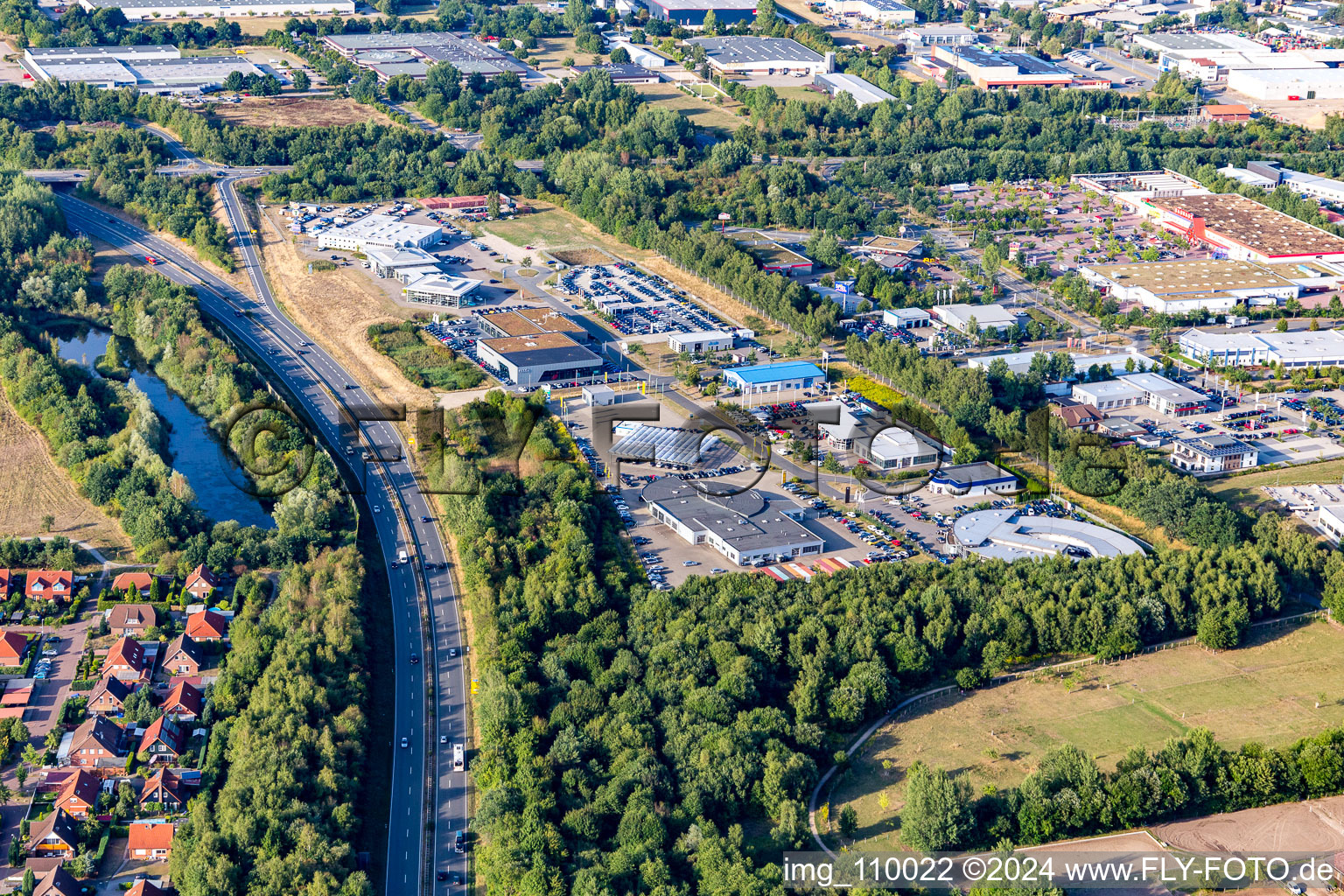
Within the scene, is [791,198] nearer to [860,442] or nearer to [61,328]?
[860,442]

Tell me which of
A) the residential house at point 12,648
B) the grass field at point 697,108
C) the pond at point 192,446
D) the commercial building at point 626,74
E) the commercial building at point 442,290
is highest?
the commercial building at point 626,74

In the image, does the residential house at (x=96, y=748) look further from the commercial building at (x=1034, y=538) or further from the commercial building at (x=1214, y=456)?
the commercial building at (x=1214, y=456)

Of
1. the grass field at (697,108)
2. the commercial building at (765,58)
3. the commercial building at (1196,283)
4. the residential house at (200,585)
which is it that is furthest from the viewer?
the commercial building at (765,58)

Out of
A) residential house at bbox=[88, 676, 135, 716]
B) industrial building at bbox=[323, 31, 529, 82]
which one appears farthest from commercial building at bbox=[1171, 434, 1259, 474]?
industrial building at bbox=[323, 31, 529, 82]

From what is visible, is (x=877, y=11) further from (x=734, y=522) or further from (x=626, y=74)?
(x=734, y=522)

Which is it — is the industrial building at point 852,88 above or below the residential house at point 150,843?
above

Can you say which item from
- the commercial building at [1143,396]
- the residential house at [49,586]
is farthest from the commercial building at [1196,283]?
the residential house at [49,586]
